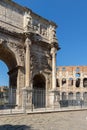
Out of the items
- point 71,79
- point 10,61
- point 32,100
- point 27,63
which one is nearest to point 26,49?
point 27,63

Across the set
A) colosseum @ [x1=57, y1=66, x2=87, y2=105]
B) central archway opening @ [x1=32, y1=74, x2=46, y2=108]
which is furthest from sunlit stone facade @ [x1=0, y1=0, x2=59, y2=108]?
colosseum @ [x1=57, y1=66, x2=87, y2=105]

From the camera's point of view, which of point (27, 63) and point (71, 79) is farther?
point (71, 79)

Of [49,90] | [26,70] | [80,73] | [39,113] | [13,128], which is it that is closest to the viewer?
[13,128]

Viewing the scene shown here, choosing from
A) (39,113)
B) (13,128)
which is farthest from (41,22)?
(13,128)

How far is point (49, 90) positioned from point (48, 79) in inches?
43.7

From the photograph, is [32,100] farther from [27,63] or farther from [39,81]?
[39,81]

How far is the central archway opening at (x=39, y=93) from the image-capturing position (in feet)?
59.1

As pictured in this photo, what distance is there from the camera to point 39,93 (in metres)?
18.3

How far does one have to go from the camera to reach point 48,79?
20266 mm

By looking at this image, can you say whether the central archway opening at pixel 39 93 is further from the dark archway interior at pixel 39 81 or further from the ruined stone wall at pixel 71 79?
the ruined stone wall at pixel 71 79

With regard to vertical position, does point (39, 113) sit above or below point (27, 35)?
below

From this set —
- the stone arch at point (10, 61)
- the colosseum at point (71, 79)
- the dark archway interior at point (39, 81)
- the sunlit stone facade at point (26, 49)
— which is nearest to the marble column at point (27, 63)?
the sunlit stone facade at point (26, 49)

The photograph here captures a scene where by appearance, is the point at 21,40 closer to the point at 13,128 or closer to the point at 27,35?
the point at 27,35

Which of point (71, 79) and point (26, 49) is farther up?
point (26, 49)
